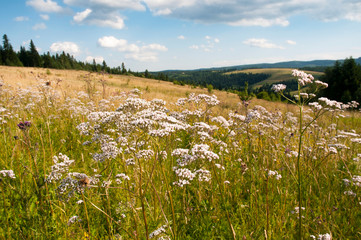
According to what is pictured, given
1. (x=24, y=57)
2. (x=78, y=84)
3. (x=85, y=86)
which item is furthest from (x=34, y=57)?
(x=85, y=86)

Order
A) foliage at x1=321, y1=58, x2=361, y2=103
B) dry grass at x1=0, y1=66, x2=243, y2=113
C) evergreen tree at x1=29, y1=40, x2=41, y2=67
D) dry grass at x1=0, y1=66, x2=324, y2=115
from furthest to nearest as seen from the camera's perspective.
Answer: evergreen tree at x1=29, y1=40, x2=41, y2=67 → foliage at x1=321, y1=58, x2=361, y2=103 → dry grass at x1=0, y1=66, x2=243, y2=113 → dry grass at x1=0, y1=66, x2=324, y2=115

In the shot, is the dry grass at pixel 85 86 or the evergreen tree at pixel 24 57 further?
the evergreen tree at pixel 24 57

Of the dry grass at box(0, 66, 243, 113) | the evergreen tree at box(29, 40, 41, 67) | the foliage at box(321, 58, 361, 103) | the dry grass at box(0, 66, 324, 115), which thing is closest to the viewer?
the dry grass at box(0, 66, 324, 115)

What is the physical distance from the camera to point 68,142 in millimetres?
6453

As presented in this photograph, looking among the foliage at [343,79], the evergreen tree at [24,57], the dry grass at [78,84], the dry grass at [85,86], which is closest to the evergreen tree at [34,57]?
the evergreen tree at [24,57]

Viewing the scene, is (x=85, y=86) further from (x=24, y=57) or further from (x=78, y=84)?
(x=24, y=57)

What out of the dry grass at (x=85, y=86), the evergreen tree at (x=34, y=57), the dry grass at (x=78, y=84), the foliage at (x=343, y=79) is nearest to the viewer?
the dry grass at (x=85, y=86)

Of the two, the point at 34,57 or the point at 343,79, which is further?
the point at 34,57

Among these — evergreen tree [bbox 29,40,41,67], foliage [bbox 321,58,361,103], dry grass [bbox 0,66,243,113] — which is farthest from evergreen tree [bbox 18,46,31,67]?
Result: foliage [bbox 321,58,361,103]

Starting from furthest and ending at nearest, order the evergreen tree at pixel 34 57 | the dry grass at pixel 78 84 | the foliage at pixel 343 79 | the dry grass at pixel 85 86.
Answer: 1. the evergreen tree at pixel 34 57
2. the foliage at pixel 343 79
3. the dry grass at pixel 78 84
4. the dry grass at pixel 85 86

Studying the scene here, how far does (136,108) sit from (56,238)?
90.6 inches

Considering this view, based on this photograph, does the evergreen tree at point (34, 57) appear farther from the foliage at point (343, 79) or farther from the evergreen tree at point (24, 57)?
the foliage at point (343, 79)

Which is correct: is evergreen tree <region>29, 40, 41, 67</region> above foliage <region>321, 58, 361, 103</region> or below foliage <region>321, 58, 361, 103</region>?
above

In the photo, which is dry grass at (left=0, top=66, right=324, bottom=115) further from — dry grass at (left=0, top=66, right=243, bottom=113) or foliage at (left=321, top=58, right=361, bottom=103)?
foliage at (left=321, top=58, right=361, bottom=103)
